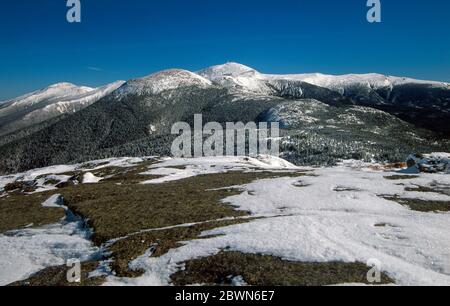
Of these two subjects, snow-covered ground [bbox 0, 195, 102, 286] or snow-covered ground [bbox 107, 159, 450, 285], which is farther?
snow-covered ground [bbox 0, 195, 102, 286]

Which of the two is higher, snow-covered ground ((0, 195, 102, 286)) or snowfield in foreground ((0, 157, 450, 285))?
snowfield in foreground ((0, 157, 450, 285))

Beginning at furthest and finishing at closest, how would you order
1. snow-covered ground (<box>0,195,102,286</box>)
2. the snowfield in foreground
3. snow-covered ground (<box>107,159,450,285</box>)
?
snow-covered ground (<box>0,195,102,286</box>), the snowfield in foreground, snow-covered ground (<box>107,159,450,285</box>)

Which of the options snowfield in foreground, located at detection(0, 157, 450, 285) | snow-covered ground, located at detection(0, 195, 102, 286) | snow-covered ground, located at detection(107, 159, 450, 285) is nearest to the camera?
snow-covered ground, located at detection(107, 159, 450, 285)

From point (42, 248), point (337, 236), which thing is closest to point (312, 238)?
point (337, 236)

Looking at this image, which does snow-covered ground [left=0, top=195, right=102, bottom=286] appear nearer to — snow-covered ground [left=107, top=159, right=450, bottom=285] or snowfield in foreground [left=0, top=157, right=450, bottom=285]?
snowfield in foreground [left=0, top=157, right=450, bottom=285]

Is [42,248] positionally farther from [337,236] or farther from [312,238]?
[337,236]

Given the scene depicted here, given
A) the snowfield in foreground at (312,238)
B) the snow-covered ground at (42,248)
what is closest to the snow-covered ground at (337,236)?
the snowfield in foreground at (312,238)

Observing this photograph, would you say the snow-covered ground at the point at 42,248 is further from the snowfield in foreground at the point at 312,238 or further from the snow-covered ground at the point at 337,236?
the snow-covered ground at the point at 337,236

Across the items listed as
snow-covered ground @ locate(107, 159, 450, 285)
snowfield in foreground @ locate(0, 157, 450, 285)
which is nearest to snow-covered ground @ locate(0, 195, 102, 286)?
snowfield in foreground @ locate(0, 157, 450, 285)
